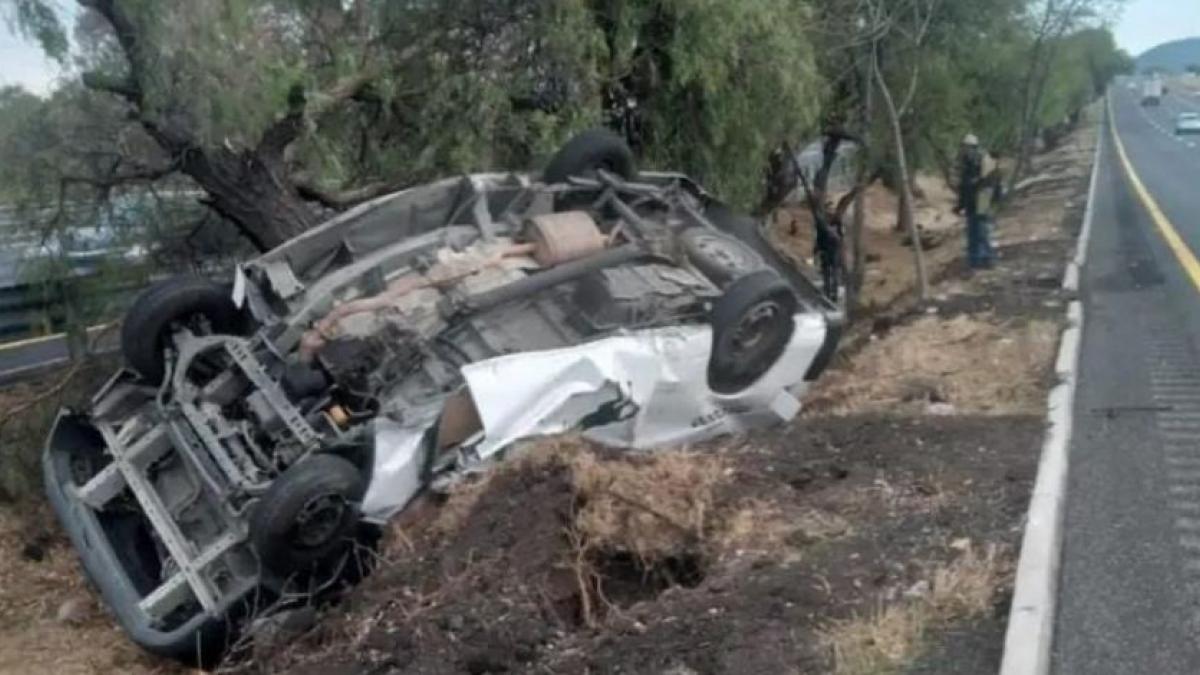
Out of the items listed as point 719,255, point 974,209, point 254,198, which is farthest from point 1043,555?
point 974,209

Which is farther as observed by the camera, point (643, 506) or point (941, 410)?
point (941, 410)

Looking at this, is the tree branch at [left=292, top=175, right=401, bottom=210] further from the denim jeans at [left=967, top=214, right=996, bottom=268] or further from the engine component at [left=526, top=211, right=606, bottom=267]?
the denim jeans at [left=967, top=214, right=996, bottom=268]

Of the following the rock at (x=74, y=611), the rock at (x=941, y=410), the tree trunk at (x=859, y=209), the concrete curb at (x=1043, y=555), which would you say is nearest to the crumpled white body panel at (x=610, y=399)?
the rock at (x=941, y=410)

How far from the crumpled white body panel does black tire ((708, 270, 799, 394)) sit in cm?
7

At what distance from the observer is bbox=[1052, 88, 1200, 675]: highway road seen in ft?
15.8

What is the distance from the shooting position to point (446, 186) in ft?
31.1

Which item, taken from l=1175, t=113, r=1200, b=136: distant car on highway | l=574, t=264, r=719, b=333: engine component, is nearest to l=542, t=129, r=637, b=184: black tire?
l=574, t=264, r=719, b=333: engine component

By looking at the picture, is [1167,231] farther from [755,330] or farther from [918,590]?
[918,590]

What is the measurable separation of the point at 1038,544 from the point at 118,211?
31.1 ft

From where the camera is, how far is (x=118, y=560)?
23.6 ft

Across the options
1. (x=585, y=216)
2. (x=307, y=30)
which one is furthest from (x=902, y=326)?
(x=307, y=30)

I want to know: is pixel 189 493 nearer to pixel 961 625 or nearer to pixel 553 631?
pixel 553 631

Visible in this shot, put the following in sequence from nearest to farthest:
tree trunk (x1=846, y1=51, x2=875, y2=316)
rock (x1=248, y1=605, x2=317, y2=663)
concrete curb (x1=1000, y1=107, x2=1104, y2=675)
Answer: concrete curb (x1=1000, y1=107, x2=1104, y2=675), rock (x1=248, y1=605, x2=317, y2=663), tree trunk (x1=846, y1=51, x2=875, y2=316)

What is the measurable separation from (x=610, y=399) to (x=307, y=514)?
5.97 ft
